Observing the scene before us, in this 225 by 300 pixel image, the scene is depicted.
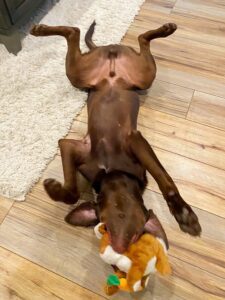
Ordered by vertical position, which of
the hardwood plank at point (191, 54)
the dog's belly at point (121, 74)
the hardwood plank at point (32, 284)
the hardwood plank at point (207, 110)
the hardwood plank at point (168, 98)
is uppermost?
the dog's belly at point (121, 74)

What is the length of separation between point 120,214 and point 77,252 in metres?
0.33

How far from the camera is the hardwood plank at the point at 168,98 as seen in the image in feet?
4.80

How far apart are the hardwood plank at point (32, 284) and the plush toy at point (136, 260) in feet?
0.74

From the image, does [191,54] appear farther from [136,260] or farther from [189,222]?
[136,260]

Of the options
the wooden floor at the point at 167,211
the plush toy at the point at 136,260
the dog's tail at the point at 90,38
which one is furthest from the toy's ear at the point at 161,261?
the dog's tail at the point at 90,38

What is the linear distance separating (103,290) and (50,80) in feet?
3.06

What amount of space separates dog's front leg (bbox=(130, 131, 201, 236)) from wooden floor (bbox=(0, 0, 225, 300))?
20 centimetres

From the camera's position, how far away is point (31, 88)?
1521 mm

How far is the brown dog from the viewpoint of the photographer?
0.92 metres

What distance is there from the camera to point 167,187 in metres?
1.03

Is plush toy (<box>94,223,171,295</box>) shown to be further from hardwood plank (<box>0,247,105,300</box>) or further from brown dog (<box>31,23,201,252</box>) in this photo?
hardwood plank (<box>0,247,105,300</box>)

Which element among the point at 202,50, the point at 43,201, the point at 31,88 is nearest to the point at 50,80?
the point at 31,88

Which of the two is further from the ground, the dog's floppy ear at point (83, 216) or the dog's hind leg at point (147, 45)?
the dog's hind leg at point (147, 45)

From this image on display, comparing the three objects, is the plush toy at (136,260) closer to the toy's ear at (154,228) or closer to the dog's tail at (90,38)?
the toy's ear at (154,228)
